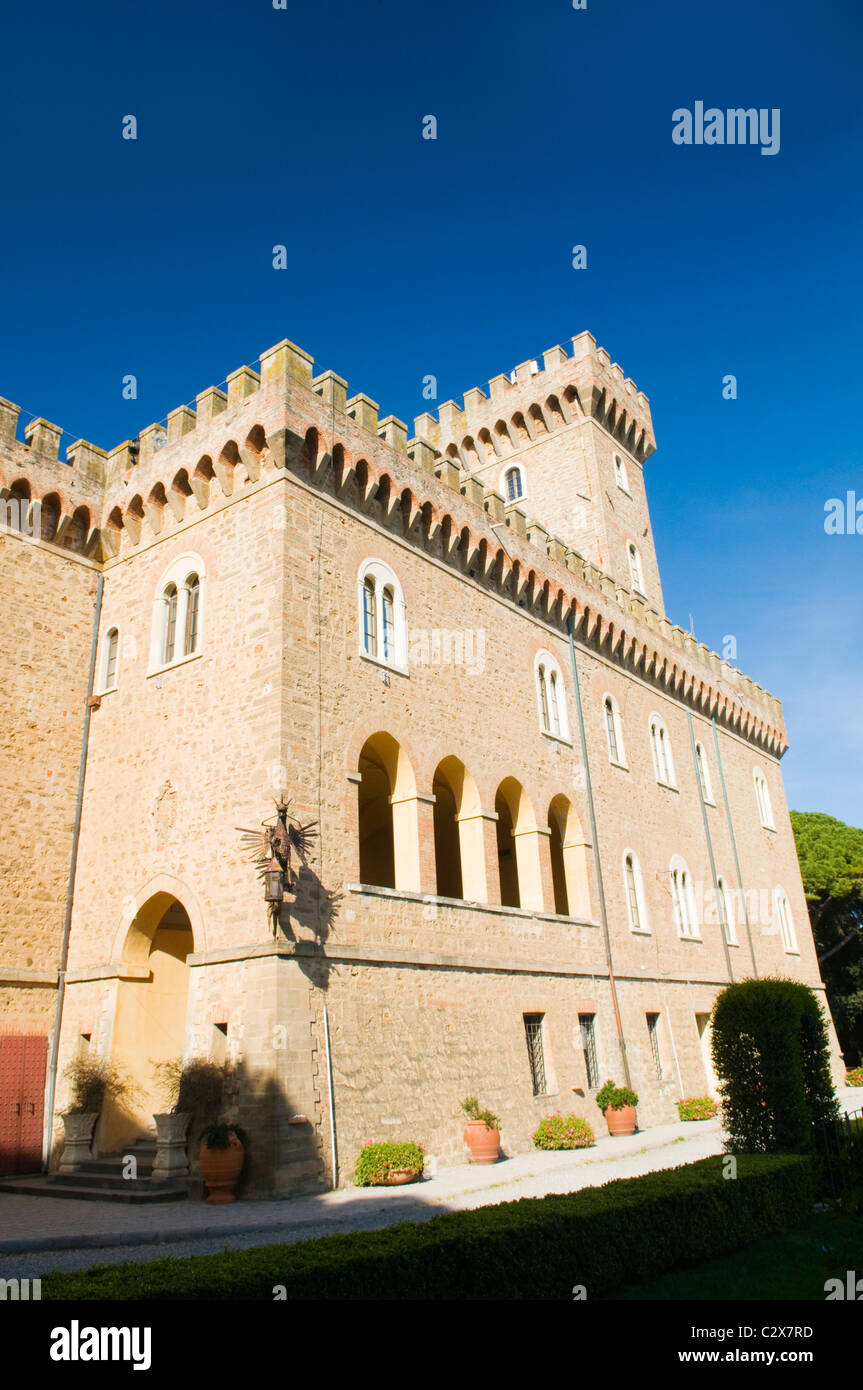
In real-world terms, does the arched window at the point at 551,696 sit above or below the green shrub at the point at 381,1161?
above

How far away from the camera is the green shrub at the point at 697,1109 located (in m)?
20.8

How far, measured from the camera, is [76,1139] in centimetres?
1403

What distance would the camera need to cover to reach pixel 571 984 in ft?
62.0

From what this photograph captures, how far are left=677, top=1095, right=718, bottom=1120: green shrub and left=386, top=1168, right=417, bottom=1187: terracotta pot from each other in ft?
34.3

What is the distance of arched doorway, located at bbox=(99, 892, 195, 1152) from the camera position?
47.2 feet

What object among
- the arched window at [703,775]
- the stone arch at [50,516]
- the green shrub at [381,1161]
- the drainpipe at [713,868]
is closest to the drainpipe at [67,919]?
the stone arch at [50,516]

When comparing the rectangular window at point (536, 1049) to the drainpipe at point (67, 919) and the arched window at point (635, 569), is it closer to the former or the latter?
the drainpipe at point (67, 919)

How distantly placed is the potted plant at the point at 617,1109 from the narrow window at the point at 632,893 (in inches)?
182

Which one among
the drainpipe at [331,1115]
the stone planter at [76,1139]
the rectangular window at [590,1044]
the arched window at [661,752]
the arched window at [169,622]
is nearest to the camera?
the drainpipe at [331,1115]

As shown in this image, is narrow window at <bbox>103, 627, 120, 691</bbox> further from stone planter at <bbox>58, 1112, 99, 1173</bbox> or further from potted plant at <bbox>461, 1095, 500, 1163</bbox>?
potted plant at <bbox>461, 1095, 500, 1163</bbox>

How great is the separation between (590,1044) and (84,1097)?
996cm

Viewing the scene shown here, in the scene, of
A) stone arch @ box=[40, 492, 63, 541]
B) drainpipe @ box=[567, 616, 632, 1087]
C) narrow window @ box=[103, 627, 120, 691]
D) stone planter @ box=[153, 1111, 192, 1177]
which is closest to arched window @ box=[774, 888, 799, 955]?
drainpipe @ box=[567, 616, 632, 1087]
